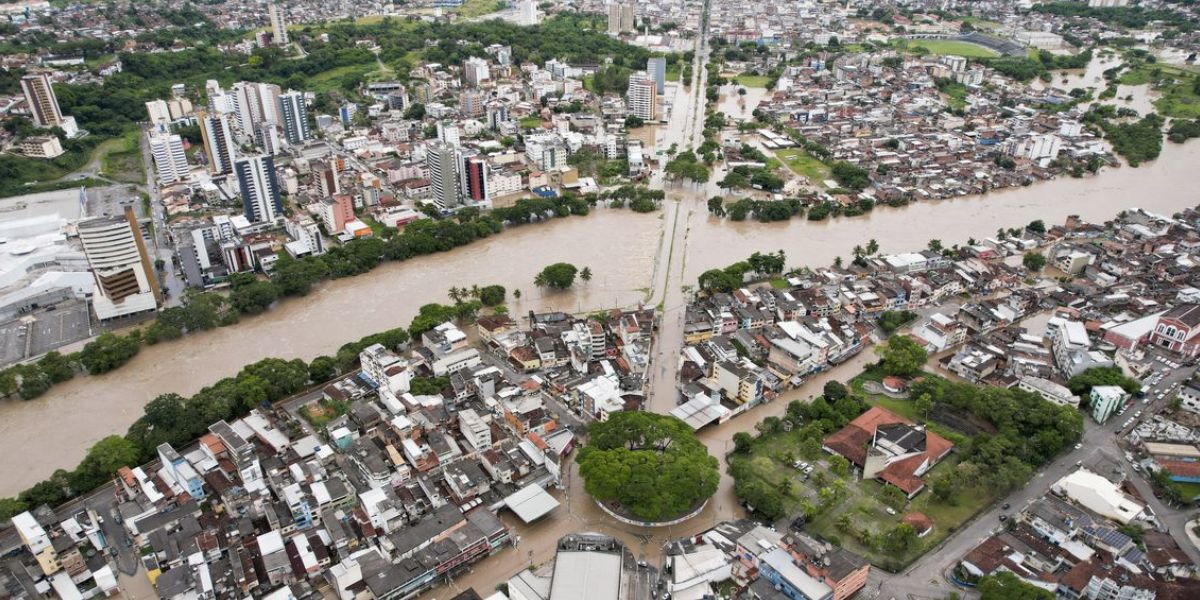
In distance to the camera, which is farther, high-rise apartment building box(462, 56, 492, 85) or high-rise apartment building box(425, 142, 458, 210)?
high-rise apartment building box(462, 56, 492, 85)

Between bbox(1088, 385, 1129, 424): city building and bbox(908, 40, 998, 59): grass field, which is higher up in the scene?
bbox(908, 40, 998, 59): grass field

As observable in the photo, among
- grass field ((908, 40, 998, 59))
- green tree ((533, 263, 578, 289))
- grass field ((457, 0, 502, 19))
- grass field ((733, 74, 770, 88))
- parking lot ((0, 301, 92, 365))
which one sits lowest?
parking lot ((0, 301, 92, 365))

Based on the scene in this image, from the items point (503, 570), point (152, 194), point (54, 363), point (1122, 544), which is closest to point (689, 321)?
point (503, 570)

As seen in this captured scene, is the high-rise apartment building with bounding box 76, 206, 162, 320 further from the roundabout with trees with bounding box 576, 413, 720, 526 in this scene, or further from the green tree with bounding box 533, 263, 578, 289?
the roundabout with trees with bounding box 576, 413, 720, 526

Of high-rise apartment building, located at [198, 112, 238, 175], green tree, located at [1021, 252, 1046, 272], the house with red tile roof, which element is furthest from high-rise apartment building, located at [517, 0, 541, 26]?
the house with red tile roof

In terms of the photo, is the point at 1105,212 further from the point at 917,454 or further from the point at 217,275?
the point at 217,275

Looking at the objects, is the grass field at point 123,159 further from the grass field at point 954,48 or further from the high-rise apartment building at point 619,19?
the grass field at point 954,48
